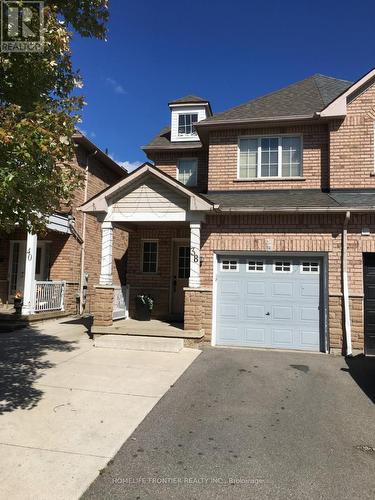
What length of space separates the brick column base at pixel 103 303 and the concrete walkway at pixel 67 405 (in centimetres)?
85

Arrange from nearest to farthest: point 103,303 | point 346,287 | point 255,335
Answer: point 346,287 → point 255,335 → point 103,303

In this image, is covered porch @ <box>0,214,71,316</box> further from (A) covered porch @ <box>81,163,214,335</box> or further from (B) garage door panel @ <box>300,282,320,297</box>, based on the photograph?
(B) garage door panel @ <box>300,282,320,297</box>

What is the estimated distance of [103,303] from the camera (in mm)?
10789

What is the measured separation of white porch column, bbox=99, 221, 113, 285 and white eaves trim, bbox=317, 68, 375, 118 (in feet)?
21.7

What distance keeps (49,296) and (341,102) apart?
1124cm

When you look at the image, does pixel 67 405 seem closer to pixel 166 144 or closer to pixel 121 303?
pixel 121 303

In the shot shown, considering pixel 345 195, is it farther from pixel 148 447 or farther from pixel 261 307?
pixel 148 447

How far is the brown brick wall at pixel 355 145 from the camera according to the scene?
1073 centimetres

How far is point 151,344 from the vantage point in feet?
32.1

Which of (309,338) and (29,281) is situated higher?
(29,281)

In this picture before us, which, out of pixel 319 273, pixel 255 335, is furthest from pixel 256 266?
pixel 255 335

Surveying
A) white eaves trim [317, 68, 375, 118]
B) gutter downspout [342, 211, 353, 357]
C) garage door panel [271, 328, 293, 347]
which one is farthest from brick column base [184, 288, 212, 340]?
white eaves trim [317, 68, 375, 118]

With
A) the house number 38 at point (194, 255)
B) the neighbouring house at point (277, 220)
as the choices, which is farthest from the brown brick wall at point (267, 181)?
the house number 38 at point (194, 255)

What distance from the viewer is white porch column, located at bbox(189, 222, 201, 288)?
10336mm
